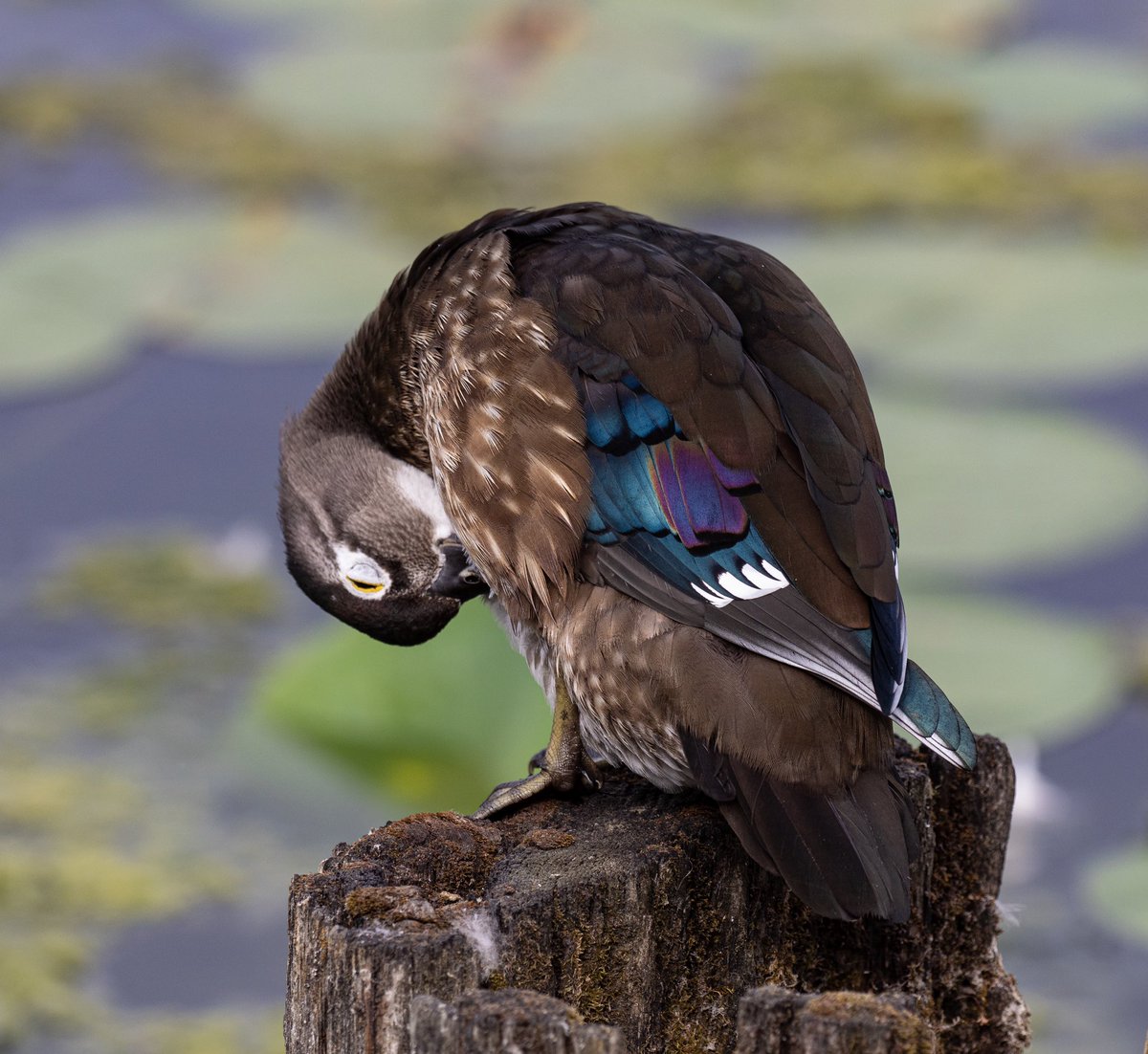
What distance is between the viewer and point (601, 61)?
25.0 ft

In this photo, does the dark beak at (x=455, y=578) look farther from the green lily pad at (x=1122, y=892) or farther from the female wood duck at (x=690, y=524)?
the green lily pad at (x=1122, y=892)

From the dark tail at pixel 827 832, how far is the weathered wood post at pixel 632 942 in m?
0.10

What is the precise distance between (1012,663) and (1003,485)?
2.18 ft

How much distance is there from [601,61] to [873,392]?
9.56 feet

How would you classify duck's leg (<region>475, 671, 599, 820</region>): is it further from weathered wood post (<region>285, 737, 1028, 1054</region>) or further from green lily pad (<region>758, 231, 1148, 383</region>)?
green lily pad (<region>758, 231, 1148, 383</region>)

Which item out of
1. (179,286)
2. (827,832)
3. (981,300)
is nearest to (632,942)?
(827,832)

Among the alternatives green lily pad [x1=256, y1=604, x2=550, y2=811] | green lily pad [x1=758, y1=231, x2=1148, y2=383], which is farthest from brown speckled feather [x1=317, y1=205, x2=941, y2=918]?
green lily pad [x1=758, y1=231, x2=1148, y2=383]

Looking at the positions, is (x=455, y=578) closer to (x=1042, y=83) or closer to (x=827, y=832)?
(x=827, y=832)

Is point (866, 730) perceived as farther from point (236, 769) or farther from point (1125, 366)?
point (1125, 366)

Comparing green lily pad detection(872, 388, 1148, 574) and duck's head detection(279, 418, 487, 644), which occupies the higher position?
green lily pad detection(872, 388, 1148, 574)

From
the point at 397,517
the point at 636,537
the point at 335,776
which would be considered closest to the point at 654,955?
the point at 636,537

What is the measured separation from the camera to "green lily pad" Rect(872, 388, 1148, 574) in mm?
4684

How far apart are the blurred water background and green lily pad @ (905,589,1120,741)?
0.04 feet

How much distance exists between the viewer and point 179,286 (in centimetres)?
604
